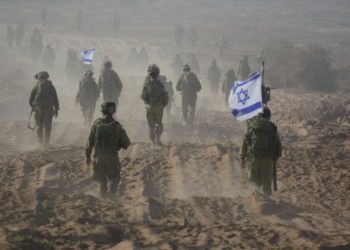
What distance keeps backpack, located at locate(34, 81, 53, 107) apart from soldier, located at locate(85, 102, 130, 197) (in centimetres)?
454

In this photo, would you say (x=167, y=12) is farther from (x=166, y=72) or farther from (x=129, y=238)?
(x=129, y=238)

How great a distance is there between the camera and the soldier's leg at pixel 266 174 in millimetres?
8172

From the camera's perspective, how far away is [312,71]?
90.7 ft

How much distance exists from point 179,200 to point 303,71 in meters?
20.8

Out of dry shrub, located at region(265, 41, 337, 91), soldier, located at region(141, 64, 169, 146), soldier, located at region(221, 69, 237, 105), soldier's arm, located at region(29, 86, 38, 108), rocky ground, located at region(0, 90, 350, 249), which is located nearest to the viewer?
rocky ground, located at region(0, 90, 350, 249)

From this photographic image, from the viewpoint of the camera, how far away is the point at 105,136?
782 centimetres

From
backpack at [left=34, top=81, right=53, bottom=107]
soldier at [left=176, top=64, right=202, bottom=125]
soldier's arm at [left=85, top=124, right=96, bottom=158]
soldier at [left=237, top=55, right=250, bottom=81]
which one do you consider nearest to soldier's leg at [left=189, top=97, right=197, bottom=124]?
soldier at [left=176, top=64, right=202, bottom=125]

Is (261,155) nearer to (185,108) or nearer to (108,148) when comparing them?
(108,148)

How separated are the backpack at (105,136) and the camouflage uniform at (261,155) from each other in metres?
2.03

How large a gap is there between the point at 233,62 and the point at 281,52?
362 inches

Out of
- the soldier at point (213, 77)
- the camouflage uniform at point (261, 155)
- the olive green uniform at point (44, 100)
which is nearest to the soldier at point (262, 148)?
the camouflage uniform at point (261, 155)

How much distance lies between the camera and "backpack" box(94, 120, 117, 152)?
7.79 meters

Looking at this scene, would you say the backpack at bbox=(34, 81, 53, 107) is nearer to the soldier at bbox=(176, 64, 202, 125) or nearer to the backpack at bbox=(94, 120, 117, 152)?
the backpack at bbox=(94, 120, 117, 152)

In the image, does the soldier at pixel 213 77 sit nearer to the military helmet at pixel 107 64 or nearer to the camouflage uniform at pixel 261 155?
the military helmet at pixel 107 64
